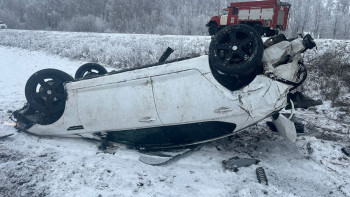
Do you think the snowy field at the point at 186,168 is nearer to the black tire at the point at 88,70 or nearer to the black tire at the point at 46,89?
the black tire at the point at 46,89

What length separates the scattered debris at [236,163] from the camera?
124 inches

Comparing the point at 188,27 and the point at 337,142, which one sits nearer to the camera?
the point at 337,142

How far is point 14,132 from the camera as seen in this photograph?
4160mm

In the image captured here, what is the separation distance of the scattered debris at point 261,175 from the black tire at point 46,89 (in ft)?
10.1

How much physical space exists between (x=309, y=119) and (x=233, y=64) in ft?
9.91

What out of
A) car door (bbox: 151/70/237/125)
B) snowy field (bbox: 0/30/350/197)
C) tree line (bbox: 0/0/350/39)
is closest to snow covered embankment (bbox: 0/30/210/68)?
tree line (bbox: 0/0/350/39)

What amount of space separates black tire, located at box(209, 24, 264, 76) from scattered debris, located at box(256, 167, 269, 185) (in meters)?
1.19

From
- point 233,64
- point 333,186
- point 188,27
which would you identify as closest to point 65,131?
point 233,64

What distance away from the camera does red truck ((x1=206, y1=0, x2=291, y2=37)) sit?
12.2 m

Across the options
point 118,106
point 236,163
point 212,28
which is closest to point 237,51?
point 236,163

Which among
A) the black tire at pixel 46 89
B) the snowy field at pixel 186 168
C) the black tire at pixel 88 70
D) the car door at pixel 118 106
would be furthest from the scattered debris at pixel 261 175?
the black tire at pixel 88 70

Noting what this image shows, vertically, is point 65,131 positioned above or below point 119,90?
below

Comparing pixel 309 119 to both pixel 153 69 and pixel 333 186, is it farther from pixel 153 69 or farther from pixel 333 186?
pixel 153 69

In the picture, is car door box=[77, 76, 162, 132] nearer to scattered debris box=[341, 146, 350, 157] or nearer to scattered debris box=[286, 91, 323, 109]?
scattered debris box=[286, 91, 323, 109]
